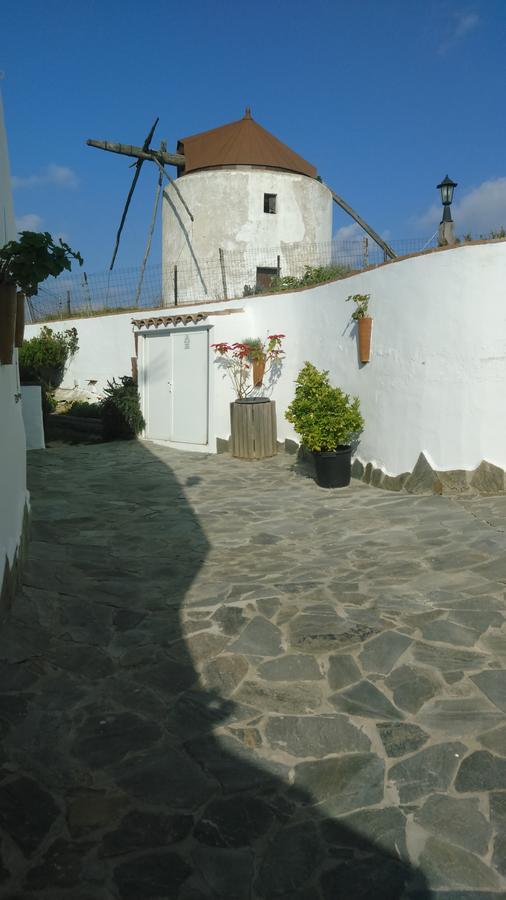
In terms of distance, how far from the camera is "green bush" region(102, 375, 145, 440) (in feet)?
44.7

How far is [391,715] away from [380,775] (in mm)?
467

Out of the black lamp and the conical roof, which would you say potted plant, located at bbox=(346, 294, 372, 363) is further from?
the conical roof

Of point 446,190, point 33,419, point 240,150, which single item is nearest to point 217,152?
point 240,150

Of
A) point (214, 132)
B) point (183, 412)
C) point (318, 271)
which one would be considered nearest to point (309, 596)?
point (183, 412)

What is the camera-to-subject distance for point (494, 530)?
5.82 meters

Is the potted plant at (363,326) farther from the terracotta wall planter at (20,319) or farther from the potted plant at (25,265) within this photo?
the potted plant at (25,265)

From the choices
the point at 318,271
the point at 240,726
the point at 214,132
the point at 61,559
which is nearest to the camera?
the point at 240,726

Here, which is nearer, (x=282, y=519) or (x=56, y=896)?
(x=56, y=896)

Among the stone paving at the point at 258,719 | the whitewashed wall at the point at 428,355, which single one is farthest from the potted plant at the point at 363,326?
the stone paving at the point at 258,719

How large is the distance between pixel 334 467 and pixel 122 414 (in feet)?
21.5

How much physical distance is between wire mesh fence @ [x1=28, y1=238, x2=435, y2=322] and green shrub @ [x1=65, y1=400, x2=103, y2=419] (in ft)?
10.5

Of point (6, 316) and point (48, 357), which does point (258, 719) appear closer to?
point (6, 316)

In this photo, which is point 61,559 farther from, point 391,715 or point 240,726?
point 391,715

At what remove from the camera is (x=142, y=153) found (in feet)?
76.1
